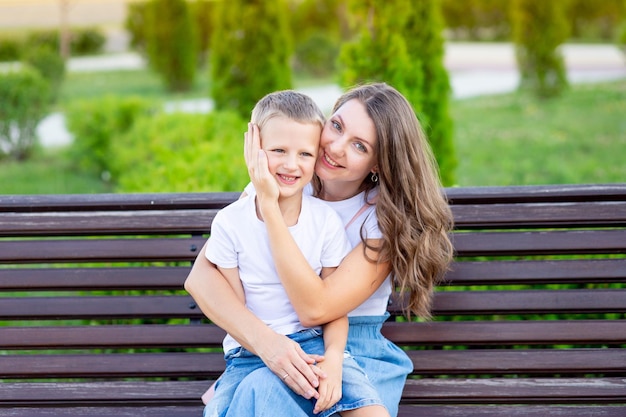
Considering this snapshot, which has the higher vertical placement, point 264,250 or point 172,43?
point 264,250

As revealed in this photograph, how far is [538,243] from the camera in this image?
2596 mm

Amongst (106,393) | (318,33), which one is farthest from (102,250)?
(318,33)

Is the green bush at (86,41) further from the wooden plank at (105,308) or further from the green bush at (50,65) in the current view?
the wooden plank at (105,308)

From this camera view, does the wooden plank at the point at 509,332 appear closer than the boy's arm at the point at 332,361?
No

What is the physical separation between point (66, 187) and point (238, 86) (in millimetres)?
2372

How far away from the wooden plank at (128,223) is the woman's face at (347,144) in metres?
0.56

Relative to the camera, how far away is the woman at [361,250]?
2.10 m

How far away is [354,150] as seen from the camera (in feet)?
7.41

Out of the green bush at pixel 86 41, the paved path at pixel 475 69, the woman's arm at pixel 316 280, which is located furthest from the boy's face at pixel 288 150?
the green bush at pixel 86 41

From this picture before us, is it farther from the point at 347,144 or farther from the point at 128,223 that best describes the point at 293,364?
the point at 128,223

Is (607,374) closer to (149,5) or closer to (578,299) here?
(578,299)

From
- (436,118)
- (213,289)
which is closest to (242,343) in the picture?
(213,289)

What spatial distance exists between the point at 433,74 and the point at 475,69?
15.7 m

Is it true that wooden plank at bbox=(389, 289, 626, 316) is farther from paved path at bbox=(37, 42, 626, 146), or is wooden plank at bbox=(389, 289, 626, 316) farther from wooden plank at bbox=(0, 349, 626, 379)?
paved path at bbox=(37, 42, 626, 146)
